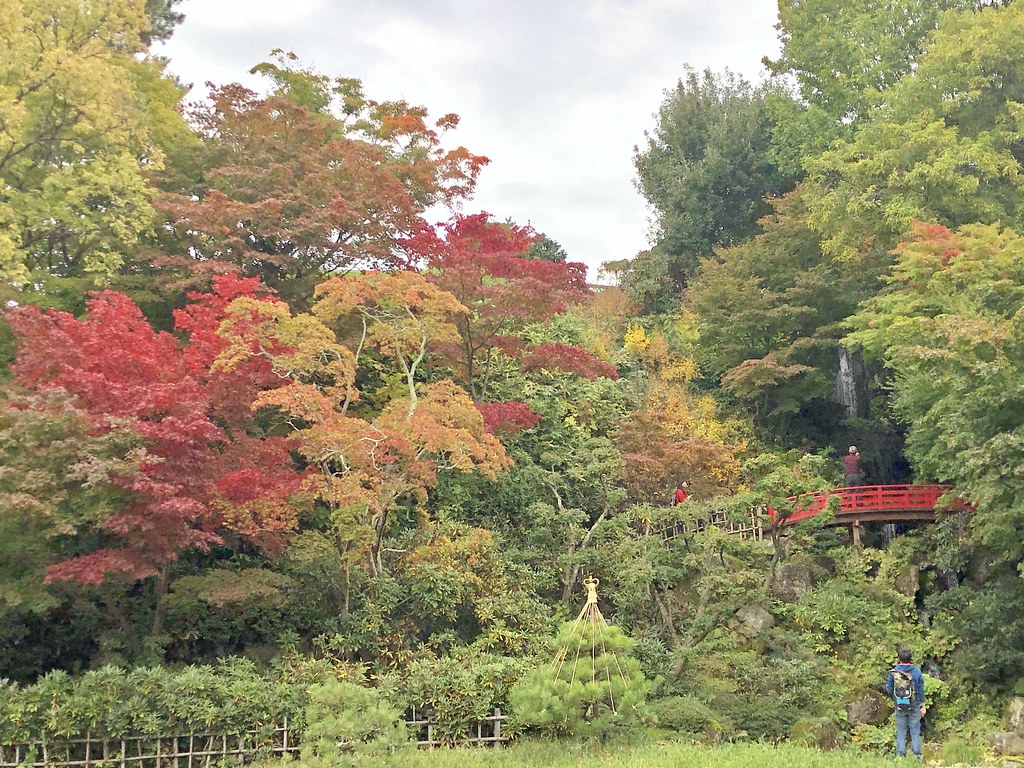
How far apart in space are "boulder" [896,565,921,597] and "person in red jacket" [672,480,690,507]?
3.98 m

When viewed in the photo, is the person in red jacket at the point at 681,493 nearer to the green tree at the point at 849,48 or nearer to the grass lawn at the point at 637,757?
the grass lawn at the point at 637,757

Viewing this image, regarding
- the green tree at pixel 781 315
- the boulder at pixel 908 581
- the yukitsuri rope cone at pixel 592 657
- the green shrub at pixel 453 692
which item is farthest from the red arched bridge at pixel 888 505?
the green shrub at pixel 453 692

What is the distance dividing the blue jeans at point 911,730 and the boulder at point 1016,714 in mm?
3655

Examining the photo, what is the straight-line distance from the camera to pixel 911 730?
834 centimetres

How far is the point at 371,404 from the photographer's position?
1496 centimetres

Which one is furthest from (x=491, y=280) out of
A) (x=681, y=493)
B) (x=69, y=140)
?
(x=69, y=140)

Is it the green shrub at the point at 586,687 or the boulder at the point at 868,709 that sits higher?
the green shrub at the point at 586,687

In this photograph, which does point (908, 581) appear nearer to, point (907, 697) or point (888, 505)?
point (888, 505)

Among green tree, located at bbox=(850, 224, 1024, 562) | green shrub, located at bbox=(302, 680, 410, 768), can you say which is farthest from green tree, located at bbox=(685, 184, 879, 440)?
green shrub, located at bbox=(302, 680, 410, 768)

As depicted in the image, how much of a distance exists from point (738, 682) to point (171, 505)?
26.9 ft

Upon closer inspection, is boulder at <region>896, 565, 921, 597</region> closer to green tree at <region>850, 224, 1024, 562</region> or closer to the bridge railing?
the bridge railing

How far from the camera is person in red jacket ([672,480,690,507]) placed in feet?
49.2

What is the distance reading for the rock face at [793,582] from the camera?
13.7m

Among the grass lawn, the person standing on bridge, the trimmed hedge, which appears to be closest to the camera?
the grass lawn
